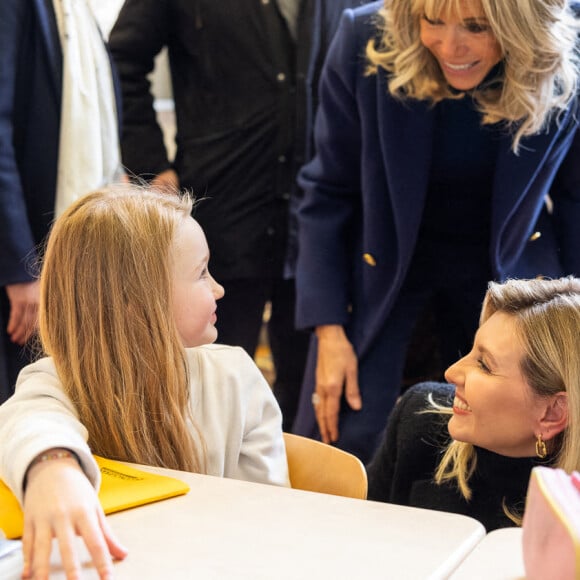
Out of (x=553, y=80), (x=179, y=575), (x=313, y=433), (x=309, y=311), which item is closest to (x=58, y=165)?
(x=309, y=311)

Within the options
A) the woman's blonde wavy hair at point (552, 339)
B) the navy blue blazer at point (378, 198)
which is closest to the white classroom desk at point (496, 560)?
the woman's blonde wavy hair at point (552, 339)

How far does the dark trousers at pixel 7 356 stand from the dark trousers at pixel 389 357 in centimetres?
70

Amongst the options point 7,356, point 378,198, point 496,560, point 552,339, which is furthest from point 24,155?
point 496,560

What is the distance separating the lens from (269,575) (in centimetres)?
91

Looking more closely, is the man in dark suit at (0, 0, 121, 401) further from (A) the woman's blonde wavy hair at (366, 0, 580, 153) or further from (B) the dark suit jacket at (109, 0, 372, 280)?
(A) the woman's blonde wavy hair at (366, 0, 580, 153)

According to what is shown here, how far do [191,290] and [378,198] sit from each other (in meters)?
0.66

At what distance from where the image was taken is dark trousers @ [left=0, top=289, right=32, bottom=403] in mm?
2043

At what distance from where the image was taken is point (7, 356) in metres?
2.13

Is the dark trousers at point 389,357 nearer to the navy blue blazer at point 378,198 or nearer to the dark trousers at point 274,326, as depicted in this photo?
the navy blue blazer at point 378,198

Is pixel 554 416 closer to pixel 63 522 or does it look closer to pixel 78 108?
pixel 63 522

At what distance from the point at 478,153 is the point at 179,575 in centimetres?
119

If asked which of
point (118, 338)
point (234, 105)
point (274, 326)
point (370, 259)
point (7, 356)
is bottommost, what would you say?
point (274, 326)

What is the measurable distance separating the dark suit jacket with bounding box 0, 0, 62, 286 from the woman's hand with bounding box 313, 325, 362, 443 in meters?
0.63

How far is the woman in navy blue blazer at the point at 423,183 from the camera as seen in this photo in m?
1.73
